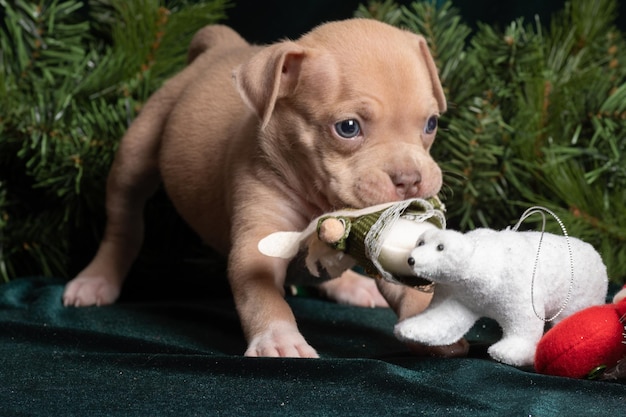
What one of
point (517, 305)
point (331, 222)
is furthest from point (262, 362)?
point (517, 305)

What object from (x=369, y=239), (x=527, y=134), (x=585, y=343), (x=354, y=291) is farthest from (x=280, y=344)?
(x=527, y=134)

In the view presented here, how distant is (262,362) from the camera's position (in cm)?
249

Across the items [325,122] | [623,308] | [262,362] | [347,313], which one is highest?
[325,122]

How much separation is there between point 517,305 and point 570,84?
1.97m

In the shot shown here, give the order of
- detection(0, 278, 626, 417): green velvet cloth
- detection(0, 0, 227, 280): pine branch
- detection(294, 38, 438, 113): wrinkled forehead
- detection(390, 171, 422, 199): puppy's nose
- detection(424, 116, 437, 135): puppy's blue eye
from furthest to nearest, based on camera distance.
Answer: detection(0, 0, 227, 280): pine branch, detection(424, 116, 437, 135): puppy's blue eye, detection(294, 38, 438, 113): wrinkled forehead, detection(390, 171, 422, 199): puppy's nose, detection(0, 278, 626, 417): green velvet cloth

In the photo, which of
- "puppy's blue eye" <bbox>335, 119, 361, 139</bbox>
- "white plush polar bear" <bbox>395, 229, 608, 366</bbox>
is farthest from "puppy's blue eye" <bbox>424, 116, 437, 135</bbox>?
"white plush polar bear" <bbox>395, 229, 608, 366</bbox>

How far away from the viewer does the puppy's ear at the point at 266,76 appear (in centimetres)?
291

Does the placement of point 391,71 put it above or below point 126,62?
above

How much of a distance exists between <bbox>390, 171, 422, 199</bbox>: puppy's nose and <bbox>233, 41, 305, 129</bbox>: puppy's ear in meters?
0.45

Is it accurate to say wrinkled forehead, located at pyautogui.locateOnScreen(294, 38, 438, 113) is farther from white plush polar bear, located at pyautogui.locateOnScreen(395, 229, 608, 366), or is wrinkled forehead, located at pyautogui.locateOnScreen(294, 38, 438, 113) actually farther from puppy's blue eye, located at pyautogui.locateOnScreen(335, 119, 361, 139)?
white plush polar bear, located at pyautogui.locateOnScreen(395, 229, 608, 366)

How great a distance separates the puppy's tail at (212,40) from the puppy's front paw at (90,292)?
108cm

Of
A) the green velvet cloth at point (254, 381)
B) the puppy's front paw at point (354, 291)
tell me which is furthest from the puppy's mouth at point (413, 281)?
the puppy's front paw at point (354, 291)

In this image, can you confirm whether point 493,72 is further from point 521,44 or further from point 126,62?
point 126,62

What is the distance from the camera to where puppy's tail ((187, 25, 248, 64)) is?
4.12 meters
